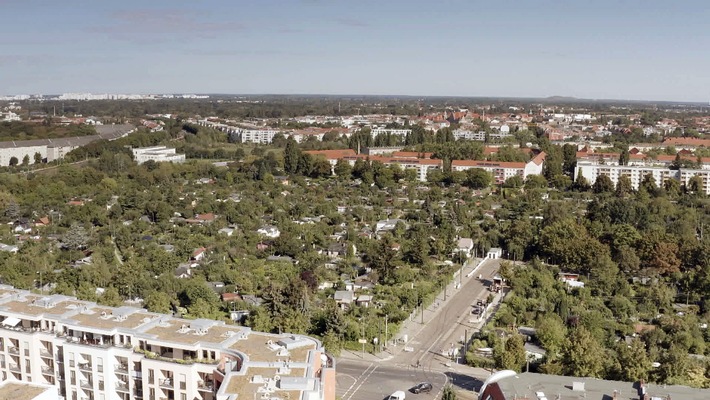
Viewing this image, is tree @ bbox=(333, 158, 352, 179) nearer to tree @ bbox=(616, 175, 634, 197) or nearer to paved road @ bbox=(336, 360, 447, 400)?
tree @ bbox=(616, 175, 634, 197)

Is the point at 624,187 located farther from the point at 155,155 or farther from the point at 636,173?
the point at 155,155

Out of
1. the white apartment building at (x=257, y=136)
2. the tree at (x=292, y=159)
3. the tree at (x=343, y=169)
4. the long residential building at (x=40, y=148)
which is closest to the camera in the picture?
the tree at (x=343, y=169)

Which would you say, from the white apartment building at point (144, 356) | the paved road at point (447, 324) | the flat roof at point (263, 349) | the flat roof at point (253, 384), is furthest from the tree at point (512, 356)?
the flat roof at point (253, 384)

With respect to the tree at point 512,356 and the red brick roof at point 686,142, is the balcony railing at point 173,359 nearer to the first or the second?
the tree at point 512,356

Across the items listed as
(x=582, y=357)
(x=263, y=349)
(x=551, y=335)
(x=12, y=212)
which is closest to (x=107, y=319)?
(x=263, y=349)

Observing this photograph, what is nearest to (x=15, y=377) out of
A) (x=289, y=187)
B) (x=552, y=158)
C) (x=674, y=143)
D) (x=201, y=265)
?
(x=201, y=265)

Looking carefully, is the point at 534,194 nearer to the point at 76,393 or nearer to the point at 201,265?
the point at 201,265
